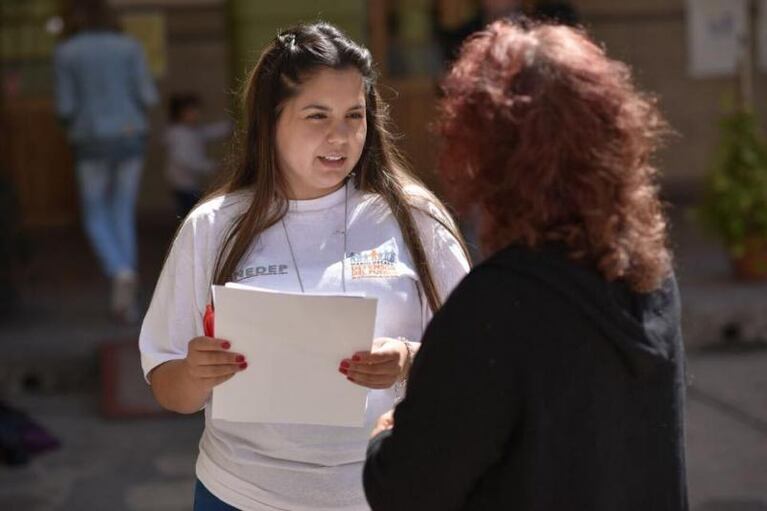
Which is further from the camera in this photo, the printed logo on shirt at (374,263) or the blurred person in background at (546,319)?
the printed logo on shirt at (374,263)

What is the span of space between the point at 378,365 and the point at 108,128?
5.69 m

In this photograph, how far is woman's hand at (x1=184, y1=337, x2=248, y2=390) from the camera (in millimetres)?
2486

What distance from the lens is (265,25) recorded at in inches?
392

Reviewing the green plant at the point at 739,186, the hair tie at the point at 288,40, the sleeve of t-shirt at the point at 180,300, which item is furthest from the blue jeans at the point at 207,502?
the green plant at the point at 739,186

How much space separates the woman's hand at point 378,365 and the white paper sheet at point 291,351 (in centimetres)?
2

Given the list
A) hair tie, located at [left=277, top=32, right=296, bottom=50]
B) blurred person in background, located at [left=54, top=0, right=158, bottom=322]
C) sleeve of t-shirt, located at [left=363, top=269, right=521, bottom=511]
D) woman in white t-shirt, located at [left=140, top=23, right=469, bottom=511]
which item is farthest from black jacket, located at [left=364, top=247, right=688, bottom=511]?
blurred person in background, located at [left=54, top=0, right=158, bottom=322]

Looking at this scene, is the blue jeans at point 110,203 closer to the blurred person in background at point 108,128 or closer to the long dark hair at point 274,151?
the blurred person in background at point 108,128

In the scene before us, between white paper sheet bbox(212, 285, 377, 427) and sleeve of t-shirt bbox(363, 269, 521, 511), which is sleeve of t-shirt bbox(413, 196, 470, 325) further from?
sleeve of t-shirt bbox(363, 269, 521, 511)

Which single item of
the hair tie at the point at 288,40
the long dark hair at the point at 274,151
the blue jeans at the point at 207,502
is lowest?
the blue jeans at the point at 207,502

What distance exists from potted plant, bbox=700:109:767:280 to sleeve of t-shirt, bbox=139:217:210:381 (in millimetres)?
6097

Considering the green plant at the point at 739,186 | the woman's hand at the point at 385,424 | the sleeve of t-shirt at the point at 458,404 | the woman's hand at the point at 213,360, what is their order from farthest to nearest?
the green plant at the point at 739,186 → the woman's hand at the point at 213,360 → the woman's hand at the point at 385,424 → the sleeve of t-shirt at the point at 458,404

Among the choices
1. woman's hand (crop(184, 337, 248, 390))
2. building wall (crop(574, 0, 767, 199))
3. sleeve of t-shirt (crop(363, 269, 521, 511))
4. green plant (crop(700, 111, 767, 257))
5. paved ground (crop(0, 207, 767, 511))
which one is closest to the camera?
sleeve of t-shirt (crop(363, 269, 521, 511))

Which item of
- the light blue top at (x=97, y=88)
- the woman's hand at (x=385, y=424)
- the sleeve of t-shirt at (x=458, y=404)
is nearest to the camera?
the sleeve of t-shirt at (x=458, y=404)

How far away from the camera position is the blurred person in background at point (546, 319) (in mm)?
1974
